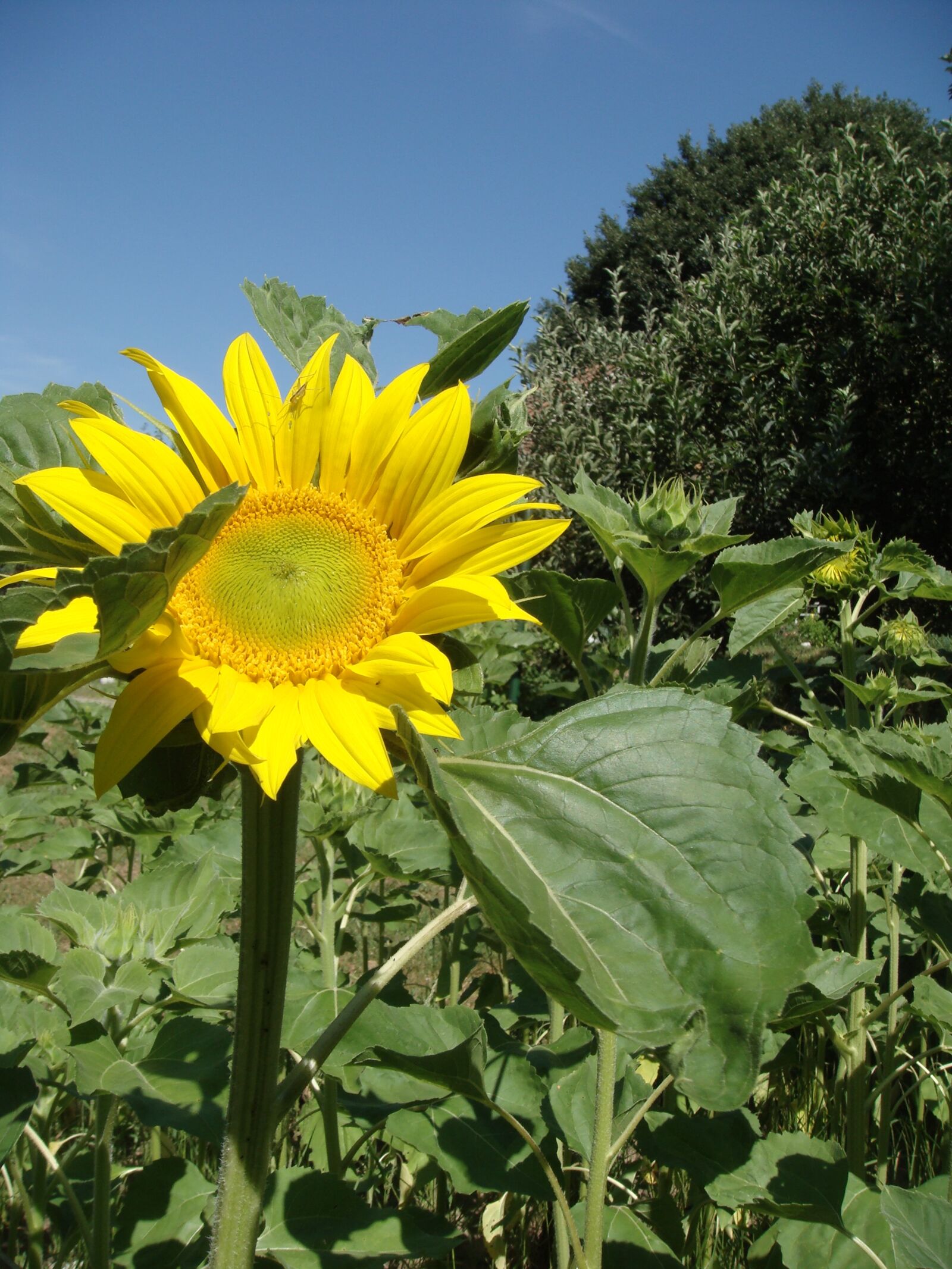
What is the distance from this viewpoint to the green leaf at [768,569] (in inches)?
41.4

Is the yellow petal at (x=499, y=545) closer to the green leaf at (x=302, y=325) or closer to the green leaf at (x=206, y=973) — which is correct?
the green leaf at (x=302, y=325)

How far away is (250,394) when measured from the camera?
810 mm

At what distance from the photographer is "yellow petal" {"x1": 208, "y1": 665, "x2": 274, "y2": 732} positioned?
0.62 m

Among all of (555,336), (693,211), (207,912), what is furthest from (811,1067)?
(693,211)

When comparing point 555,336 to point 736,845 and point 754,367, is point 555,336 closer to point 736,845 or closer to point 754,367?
point 754,367

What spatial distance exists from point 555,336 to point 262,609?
842 centimetres

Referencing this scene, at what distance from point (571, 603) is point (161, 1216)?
0.90 meters

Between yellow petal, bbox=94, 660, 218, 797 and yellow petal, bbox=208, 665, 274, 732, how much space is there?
0.01 meters

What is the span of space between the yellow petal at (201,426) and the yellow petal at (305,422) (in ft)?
0.13

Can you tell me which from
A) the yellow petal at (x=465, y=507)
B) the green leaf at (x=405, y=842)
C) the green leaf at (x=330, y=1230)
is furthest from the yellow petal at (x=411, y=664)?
the green leaf at (x=405, y=842)

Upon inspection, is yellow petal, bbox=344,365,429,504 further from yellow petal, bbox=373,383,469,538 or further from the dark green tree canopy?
the dark green tree canopy

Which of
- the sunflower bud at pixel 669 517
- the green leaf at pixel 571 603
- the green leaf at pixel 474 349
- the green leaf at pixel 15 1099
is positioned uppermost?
the sunflower bud at pixel 669 517

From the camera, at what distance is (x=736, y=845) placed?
0.60 metres

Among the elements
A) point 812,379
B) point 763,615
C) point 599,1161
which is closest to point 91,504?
point 599,1161
